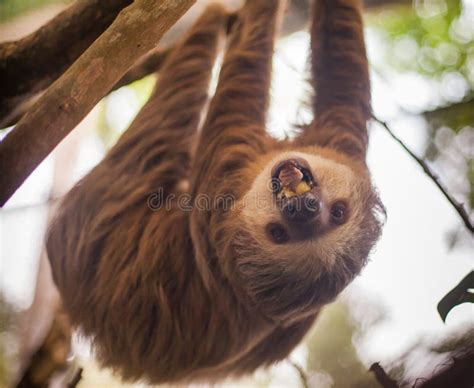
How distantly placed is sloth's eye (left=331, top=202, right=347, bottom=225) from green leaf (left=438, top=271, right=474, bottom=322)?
Answer: 0.47 meters

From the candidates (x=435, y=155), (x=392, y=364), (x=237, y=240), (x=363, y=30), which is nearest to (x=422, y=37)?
(x=363, y=30)

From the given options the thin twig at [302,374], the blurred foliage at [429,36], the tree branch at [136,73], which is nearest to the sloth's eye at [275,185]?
the thin twig at [302,374]

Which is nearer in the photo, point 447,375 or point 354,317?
point 447,375

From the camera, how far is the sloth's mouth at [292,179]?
6.75 feet

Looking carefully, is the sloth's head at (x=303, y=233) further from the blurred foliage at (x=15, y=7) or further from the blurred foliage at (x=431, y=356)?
the blurred foliage at (x=15, y=7)

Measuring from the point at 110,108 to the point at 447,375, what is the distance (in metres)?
Answer: 1.83

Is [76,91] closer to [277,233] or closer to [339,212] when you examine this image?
[277,233]

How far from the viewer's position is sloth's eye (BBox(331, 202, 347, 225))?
2.16 metres

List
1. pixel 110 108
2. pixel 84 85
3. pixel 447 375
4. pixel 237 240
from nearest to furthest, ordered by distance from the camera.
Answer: pixel 84 85, pixel 447 375, pixel 237 240, pixel 110 108

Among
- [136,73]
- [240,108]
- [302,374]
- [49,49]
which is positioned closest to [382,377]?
[302,374]

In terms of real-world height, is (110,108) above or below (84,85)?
below

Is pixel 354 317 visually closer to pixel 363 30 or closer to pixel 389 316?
pixel 389 316

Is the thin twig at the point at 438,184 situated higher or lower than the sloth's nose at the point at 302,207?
lower

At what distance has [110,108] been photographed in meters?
2.63
